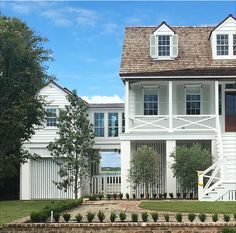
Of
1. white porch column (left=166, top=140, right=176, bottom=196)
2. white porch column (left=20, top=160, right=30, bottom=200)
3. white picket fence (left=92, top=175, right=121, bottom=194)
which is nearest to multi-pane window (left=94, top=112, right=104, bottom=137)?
white picket fence (left=92, top=175, right=121, bottom=194)

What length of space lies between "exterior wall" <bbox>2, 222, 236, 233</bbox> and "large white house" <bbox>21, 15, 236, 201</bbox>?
37.4 ft

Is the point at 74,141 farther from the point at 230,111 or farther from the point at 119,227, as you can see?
the point at 119,227

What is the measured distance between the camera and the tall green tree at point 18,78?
83.6 ft

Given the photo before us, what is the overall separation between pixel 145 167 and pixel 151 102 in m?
5.45

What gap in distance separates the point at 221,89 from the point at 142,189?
682 cm

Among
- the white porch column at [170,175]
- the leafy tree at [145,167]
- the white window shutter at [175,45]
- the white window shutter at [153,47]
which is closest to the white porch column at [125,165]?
the leafy tree at [145,167]

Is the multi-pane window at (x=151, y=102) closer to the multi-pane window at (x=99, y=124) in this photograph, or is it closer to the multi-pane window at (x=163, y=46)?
the multi-pane window at (x=163, y=46)

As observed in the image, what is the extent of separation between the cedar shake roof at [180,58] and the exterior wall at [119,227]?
15509 millimetres

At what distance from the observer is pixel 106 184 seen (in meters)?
36.7

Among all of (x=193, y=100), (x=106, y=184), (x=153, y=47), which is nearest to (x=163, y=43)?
(x=153, y=47)

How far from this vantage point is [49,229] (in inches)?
611

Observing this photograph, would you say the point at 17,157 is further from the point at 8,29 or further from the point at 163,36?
the point at 163,36

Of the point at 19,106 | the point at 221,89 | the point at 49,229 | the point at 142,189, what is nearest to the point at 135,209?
the point at 49,229

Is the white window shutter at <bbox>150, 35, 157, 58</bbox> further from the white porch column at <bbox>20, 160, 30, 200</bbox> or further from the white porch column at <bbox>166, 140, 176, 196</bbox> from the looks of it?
the white porch column at <bbox>20, 160, 30, 200</bbox>
